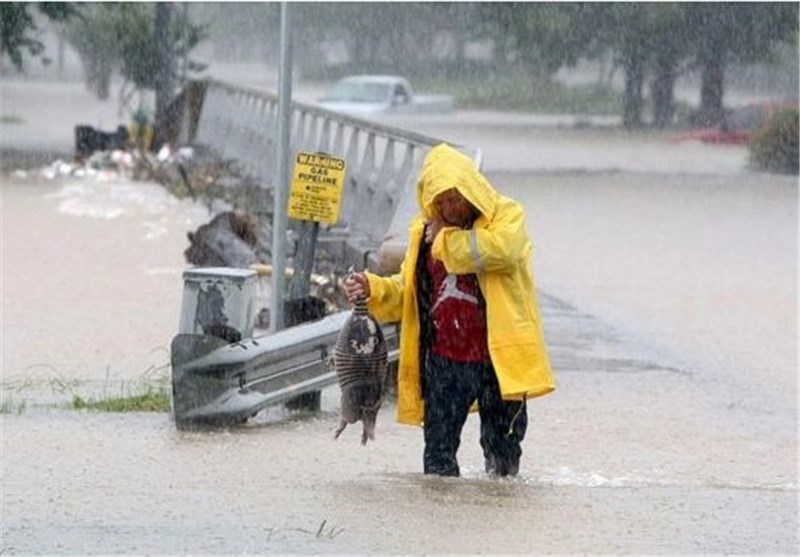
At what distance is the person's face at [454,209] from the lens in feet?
27.8

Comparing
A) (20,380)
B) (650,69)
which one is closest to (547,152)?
(650,69)

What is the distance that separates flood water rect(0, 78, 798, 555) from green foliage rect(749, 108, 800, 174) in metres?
15.3

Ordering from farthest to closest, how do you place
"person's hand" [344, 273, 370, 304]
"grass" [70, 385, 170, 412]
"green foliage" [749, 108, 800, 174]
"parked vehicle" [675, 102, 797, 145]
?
"parked vehicle" [675, 102, 797, 145], "green foliage" [749, 108, 800, 174], "grass" [70, 385, 170, 412], "person's hand" [344, 273, 370, 304]

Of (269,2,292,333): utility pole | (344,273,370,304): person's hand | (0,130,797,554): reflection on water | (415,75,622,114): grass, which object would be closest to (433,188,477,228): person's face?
(344,273,370,304): person's hand

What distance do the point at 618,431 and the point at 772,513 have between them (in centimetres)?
306

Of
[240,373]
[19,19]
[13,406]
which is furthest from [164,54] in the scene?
[240,373]

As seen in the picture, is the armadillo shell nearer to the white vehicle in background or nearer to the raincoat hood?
the raincoat hood

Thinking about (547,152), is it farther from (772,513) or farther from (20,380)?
(772,513)

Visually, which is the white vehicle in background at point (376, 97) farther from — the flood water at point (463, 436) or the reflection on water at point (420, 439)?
the reflection on water at point (420, 439)

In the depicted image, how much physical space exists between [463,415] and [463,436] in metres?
2.35

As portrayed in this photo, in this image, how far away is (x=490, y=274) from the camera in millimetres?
8531

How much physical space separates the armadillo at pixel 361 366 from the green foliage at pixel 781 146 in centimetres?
3235

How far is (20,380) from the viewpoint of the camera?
1311cm

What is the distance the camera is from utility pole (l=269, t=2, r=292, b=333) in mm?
12188
